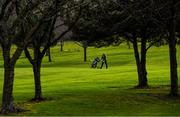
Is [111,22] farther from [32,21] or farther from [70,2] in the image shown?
[70,2]

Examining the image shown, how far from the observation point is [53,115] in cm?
2058

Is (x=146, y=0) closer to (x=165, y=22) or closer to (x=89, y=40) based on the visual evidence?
(x=165, y=22)

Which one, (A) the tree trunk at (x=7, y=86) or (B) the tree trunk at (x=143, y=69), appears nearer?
(A) the tree trunk at (x=7, y=86)

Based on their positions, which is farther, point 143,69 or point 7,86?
point 143,69

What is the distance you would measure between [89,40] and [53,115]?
52.5 ft

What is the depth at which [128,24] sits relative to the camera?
31.9 m

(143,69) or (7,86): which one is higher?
(143,69)

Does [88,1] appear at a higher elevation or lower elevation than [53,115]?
higher

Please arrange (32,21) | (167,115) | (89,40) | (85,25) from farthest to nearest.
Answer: (89,40) → (85,25) → (32,21) → (167,115)

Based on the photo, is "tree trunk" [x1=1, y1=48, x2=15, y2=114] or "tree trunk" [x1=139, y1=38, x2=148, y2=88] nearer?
"tree trunk" [x1=1, y1=48, x2=15, y2=114]

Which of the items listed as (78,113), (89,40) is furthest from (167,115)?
(89,40)

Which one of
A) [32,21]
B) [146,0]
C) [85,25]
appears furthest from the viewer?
[85,25]

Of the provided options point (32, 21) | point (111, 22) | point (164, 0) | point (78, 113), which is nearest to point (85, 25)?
point (111, 22)

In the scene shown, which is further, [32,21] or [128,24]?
[128,24]
